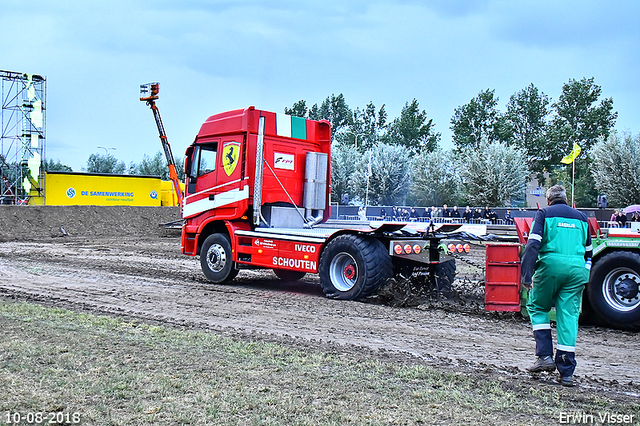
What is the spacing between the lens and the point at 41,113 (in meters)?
39.9

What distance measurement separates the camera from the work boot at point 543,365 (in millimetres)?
5227

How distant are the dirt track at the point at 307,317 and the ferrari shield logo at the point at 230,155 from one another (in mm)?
2251

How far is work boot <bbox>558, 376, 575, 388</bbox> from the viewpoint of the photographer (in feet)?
16.4

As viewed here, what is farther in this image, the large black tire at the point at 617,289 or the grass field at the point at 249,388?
the large black tire at the point at 617,289

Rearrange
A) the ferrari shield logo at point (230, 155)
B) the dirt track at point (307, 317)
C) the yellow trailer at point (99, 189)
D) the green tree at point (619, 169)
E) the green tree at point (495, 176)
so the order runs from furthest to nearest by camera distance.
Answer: the green tree at point (495, 176) → the green tree at point (619, 169) → the yellow trailer at point (99, 189) → the ferrari shield logo at point (230, 155) → the dirt track at point (307, 317)

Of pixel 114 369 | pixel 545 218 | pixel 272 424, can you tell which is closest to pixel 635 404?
pixel 545 218

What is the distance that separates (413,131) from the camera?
66500 millimetres

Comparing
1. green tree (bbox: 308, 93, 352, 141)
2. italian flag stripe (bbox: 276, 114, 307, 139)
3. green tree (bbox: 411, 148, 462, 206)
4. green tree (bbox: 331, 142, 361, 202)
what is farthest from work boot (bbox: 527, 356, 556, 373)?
green tree (bbox: 308, 93, 352, 141)

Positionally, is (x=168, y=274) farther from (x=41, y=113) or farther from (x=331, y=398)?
(x=41, y=113)

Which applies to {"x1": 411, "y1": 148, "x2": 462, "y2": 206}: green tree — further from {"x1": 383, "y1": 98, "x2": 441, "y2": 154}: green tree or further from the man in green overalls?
the man in green overalls

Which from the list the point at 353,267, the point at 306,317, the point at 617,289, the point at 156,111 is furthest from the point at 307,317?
the point at 156,111

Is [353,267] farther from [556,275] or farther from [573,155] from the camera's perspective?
[573,155]

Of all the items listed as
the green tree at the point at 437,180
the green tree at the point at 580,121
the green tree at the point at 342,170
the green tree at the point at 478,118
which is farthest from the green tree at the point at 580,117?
the green tree at the point at 342,170

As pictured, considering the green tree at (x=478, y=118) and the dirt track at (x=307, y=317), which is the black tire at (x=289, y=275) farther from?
the green tree at (x=478, y=118)
